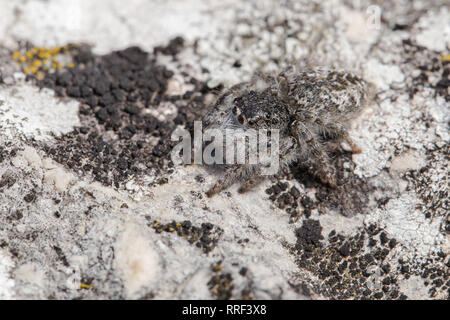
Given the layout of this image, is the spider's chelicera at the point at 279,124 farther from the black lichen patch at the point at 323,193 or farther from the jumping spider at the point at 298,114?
the black lichen patch at the point at 323,193

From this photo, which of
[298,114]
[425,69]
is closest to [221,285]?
[298,114]

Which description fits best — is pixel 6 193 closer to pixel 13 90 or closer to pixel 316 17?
pixel 13 90

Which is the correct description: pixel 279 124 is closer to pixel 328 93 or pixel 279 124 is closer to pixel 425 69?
pixel 328 93

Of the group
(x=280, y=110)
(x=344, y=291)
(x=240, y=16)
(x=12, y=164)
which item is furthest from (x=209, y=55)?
(x=344, y=291)

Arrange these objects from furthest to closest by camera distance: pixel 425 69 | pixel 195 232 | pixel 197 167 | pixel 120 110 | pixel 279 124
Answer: pixel 425 69 → pixel 120 110 → pixel 197 167 → pixel 279 124 → pixel 195 232

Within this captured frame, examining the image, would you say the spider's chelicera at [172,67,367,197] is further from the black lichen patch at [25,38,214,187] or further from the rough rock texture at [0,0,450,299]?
the black lichen patch at [25,38,214,187]

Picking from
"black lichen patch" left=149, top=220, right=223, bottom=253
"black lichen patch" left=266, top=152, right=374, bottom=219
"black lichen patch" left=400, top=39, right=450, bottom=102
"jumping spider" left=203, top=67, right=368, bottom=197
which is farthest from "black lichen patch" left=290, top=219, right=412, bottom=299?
"black lichen patch" left=400, top=39, right=450, bottom=102

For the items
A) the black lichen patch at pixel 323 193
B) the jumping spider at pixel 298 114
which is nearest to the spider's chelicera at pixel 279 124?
the jumping spider at pixel 298 114
